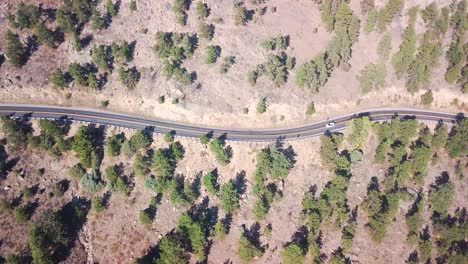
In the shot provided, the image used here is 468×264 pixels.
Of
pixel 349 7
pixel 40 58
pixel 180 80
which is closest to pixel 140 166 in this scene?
pixel 180 80

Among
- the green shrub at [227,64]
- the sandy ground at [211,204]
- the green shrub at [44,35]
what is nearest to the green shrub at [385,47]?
the sandy ground at [211,204]

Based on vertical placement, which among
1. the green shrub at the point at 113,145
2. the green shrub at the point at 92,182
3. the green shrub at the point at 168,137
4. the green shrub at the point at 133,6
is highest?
the green shrub at the point at 133,6

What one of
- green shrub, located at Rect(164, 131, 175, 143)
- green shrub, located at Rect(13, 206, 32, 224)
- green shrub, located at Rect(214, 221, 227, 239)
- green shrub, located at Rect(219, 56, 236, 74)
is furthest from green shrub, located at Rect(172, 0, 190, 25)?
green shrub, located at Rect(13, 206, 32, 224)

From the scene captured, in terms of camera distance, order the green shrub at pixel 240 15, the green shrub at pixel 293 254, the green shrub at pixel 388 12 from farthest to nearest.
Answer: the green shrub at pixel 388 12
the green shrub at pixel 240 15
the green shrub at pixel 293 254

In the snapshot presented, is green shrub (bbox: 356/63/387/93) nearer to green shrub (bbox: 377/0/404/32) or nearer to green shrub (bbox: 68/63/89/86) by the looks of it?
green shrub (bbox: 377/0/404/32)

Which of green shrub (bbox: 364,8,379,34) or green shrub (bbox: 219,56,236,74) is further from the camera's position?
green shrub (bbox: 364,8,379,34)

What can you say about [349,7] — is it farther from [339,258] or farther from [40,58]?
[40,58]

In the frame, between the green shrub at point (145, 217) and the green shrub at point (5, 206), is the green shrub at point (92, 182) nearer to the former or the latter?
the green shrub at point (145, 217)

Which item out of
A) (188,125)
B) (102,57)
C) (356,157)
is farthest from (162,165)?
(356,157)
